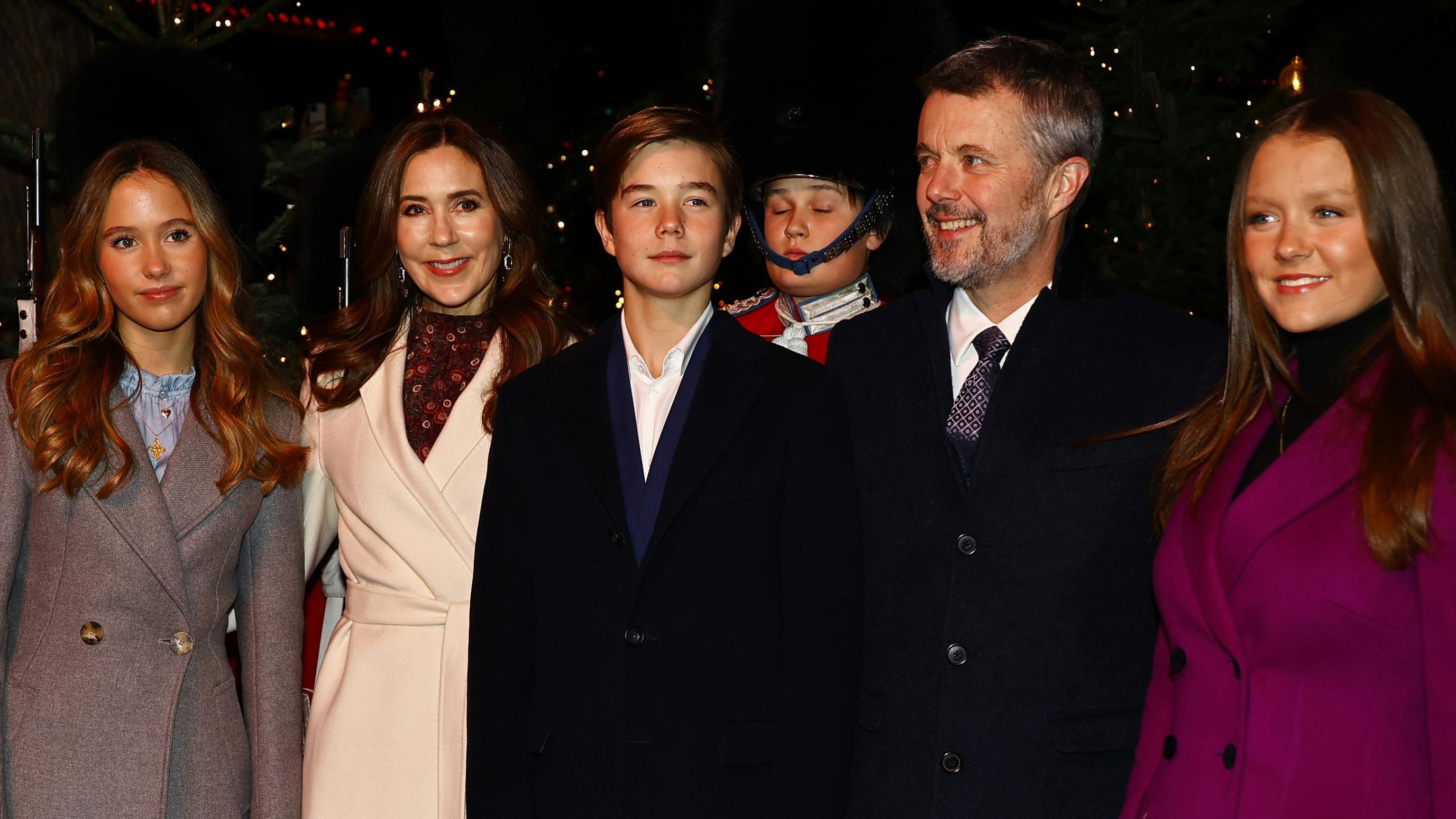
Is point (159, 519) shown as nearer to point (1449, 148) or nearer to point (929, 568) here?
point (929, 568)

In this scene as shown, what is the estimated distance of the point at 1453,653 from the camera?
85.5 inches

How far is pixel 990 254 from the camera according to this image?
9.83 ft

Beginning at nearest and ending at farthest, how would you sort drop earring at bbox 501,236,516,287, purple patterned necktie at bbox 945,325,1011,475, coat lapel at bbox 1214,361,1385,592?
1. coat lapel at bbox 1214,361,1385,592
2. purple patterned necktie at bbox 945,325,1011,475
3. drop earring at bbox 501,236,516,287

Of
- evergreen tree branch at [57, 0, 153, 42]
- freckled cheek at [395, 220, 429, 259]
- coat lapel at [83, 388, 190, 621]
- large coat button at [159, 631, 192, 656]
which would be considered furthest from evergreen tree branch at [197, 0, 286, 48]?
large coat button at [159, 631, 192, 656]

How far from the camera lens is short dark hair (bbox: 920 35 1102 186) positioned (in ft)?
9.95

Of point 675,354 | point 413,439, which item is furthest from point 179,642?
point 675,354

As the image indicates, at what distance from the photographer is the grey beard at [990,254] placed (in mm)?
2988

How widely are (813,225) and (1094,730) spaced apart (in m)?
1.95

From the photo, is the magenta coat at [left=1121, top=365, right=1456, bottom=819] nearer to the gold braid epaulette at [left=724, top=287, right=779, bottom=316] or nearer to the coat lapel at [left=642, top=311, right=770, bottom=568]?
the coat lapel at [left=642, top=311, right=770, bottom=568]

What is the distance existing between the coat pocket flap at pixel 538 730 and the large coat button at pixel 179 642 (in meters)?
0.93

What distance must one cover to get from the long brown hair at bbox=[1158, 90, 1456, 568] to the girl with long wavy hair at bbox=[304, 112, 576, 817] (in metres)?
1.69

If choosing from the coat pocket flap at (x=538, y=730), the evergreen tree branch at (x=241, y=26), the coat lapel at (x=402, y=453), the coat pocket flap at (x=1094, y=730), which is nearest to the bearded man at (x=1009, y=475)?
the coat pocket flap at (x=1094, y=730)

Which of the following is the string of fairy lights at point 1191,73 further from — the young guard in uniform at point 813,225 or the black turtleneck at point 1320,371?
the black turtleneck at point 1320,371

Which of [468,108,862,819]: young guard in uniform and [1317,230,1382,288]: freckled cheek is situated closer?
[1317,230,1382,288]: freckled cheek
